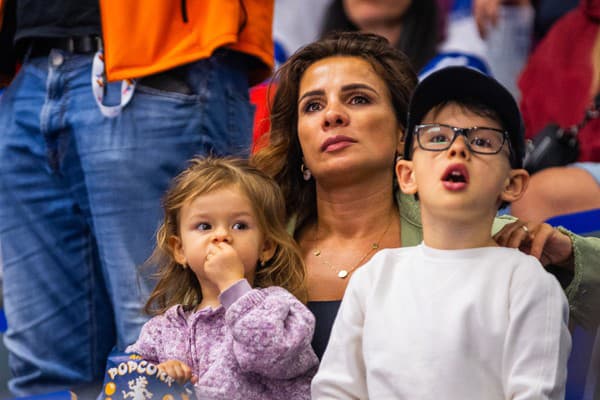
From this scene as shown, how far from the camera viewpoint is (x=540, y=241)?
1.51m

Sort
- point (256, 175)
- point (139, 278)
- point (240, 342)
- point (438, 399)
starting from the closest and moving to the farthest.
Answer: point (438, 399), point (240, 342), point (256, 175), point (139, 278)

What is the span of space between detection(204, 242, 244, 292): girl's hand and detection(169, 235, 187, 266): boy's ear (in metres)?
0.14

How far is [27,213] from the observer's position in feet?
6.70

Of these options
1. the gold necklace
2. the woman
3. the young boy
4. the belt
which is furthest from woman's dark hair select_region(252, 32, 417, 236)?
the young boy

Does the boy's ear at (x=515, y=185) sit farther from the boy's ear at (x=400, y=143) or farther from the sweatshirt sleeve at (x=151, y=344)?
the sweatshirt sleeve at (x=151, y=344)

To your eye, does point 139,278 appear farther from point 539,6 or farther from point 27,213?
point 539,6

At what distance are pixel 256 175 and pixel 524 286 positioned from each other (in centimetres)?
60

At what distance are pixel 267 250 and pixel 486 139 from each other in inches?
18.9

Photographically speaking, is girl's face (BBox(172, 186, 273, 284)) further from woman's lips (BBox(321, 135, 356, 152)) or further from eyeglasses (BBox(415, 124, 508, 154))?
eyeglasses (BBox(415, 124, 508, 154))

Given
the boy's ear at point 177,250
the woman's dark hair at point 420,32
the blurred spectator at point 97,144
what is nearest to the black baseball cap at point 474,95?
the boy's ear at point 177,250

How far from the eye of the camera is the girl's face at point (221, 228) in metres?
1.57

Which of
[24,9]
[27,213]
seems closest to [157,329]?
[27,213]

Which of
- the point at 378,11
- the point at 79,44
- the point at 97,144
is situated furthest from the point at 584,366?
the point at 378,11

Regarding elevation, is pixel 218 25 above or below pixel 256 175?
above
